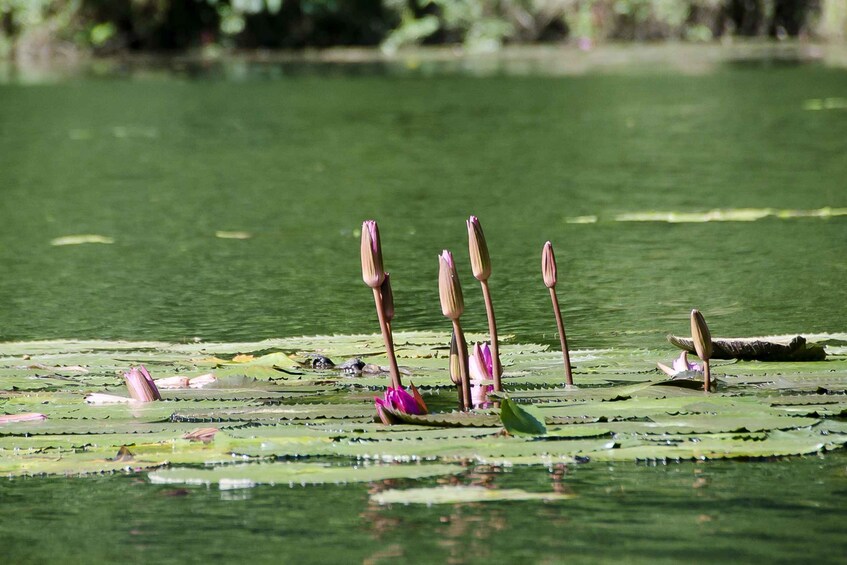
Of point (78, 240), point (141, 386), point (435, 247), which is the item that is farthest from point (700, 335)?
point (78, 240)

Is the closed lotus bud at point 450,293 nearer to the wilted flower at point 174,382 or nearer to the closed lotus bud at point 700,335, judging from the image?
the closed lotus bud at point 700,335

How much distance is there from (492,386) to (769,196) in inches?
97.1

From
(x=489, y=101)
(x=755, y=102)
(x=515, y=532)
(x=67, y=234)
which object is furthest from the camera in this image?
(x=489, y=101)

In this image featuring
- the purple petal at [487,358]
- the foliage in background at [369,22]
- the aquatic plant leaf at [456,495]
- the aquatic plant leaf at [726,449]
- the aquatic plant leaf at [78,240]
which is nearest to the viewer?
the aquatic plant leaf at [456,495]

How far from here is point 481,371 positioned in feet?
5.97

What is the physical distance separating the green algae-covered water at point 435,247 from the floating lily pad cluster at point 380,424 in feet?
0.11

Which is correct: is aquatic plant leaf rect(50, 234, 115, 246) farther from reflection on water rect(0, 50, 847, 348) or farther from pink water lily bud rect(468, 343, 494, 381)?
pink water lily bud rect(468, 343, 494, 381)

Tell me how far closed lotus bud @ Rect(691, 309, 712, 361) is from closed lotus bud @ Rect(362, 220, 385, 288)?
0.34 metres

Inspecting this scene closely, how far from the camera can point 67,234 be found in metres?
3.69

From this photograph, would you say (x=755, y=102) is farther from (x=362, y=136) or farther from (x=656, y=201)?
(x=656, y=201)

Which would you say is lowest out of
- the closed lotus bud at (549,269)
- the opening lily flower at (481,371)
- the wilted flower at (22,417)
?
the opening lily flower at (481,371)

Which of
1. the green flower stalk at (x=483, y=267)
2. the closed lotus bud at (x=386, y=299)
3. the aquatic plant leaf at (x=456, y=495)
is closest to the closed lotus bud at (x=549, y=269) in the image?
the green flower stalk at (x=483, y=267)

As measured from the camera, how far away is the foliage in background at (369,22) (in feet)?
46.5

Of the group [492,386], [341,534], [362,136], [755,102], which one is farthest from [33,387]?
[755,102]
